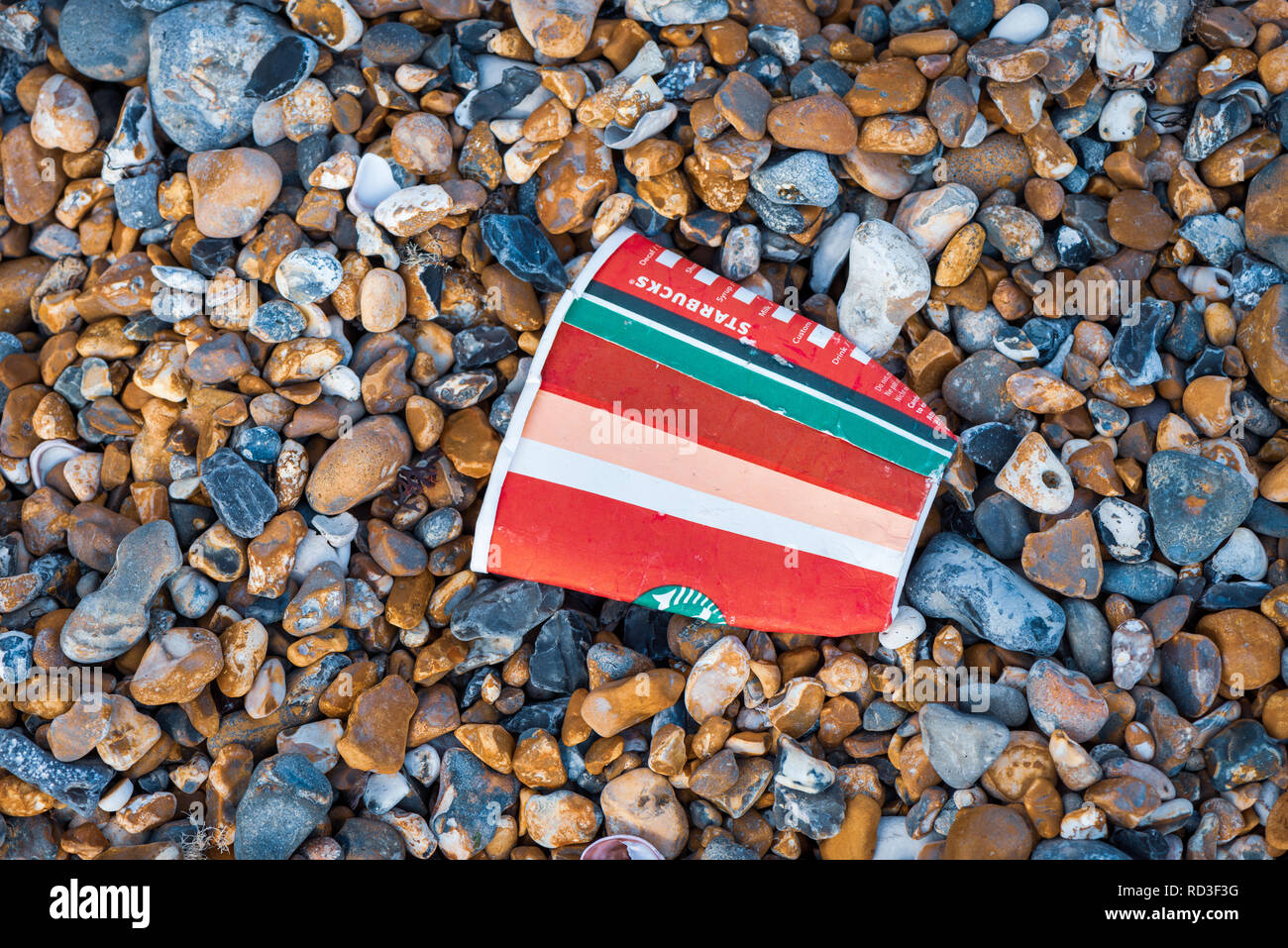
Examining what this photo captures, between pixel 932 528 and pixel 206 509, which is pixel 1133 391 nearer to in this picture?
pixel 932 528

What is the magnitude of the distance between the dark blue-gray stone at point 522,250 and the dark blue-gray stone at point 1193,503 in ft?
3.73

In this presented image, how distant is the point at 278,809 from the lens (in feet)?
4.85

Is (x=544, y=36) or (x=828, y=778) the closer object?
(x=828, y=778)

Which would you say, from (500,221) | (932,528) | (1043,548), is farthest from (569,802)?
(500,221)

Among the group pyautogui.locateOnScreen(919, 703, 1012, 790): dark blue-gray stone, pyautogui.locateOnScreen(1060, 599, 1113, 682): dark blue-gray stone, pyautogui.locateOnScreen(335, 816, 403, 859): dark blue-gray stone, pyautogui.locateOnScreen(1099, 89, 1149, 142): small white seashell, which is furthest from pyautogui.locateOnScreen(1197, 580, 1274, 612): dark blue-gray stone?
pyautogui.locateOnScreen(335, 816, 403, 859): dark blue-gray stone

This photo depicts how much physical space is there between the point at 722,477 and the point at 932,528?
43 centimetres

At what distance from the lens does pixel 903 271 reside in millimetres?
1639

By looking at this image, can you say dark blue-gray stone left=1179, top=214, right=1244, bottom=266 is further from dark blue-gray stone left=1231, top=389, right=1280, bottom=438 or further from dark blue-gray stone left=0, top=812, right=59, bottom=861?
dark blue-gray stone left=0, top=812, right=59, bottom=861

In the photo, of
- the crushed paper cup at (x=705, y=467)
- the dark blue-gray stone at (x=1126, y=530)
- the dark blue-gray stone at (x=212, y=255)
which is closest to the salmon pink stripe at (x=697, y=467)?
the crushed paper cup at (x=705, y=467)

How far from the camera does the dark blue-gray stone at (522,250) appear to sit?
65.3 inches

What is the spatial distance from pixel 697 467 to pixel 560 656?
0.42 metres

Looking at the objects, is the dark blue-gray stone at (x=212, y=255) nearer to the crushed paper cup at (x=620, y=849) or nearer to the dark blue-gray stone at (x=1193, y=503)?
the crushed paper cup at (x=620, y=849)

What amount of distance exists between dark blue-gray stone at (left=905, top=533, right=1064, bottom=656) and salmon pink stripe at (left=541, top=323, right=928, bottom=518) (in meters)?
0.12

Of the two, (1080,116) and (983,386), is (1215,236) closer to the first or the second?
(1080,116)
